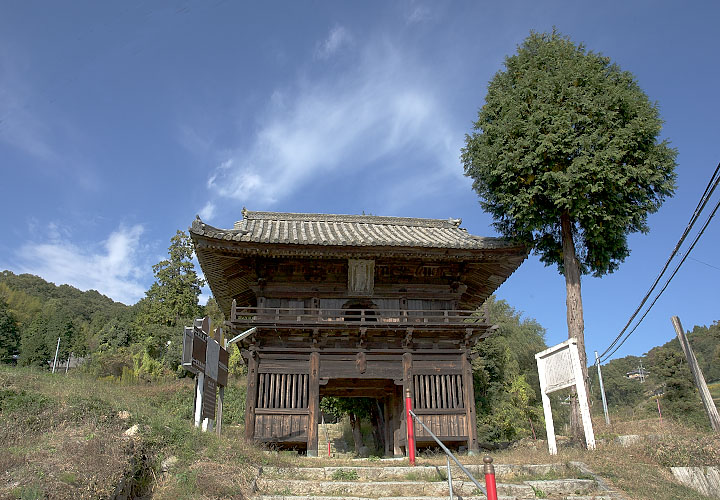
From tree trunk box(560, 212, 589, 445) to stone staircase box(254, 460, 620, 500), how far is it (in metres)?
3.88

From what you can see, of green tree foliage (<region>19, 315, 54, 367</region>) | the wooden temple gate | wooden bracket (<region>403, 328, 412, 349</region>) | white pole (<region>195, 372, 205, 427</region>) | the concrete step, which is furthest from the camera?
green tree foliage (<region>19, 315, 54, 367</region>)

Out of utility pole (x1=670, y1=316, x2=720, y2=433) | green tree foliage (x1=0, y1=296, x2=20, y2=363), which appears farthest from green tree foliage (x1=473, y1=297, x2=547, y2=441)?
green tree foliage (x1=0, y1=296, x2=20, y2=363)

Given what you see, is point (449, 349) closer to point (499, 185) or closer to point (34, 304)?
point (499, 185)

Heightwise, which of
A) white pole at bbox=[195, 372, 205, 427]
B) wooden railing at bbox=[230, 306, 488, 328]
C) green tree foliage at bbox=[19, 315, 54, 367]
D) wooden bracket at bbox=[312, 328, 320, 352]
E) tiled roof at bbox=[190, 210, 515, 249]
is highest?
green tree foliage at bbox=[19, 315, 54, 367]

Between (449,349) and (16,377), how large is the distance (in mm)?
11585

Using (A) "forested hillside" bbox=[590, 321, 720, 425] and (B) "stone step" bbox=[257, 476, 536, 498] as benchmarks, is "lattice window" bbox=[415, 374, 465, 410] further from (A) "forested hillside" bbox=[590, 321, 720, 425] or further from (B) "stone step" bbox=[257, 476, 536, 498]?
(A) "forested hillside" bbox=[590, 321, 720, 425]

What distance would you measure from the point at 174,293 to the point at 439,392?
3442cm

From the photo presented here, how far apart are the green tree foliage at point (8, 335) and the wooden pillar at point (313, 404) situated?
174 ft

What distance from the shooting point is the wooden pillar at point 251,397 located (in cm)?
1448

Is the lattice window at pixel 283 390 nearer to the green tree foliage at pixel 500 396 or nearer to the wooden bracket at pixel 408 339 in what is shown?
the wooden bracket at pixel 408 339

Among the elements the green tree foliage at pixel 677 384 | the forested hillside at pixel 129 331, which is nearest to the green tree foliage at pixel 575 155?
the green tree foliage at pixel 677 384

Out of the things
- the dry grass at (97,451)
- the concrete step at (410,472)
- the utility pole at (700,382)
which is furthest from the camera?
the utility pole at (700,382)

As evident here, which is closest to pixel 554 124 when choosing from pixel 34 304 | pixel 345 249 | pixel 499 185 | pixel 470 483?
pixel 499 185

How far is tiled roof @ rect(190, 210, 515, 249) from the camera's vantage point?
15008mm
